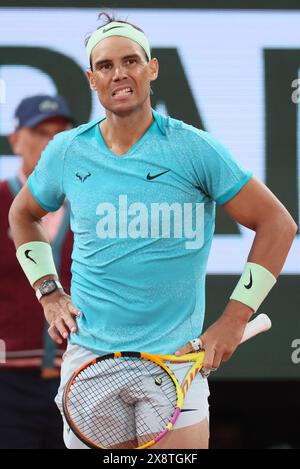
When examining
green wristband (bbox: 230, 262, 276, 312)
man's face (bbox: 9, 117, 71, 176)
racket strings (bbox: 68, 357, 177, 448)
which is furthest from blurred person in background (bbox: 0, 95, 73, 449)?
green wristband (bbox: 230, 262, 276, 312)

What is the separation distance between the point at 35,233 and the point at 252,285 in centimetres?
86

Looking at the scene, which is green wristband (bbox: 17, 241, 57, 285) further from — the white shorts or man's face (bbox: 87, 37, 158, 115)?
man's face (bbox: 87, 37, 158, 115)

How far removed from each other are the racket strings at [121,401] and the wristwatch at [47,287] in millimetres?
398

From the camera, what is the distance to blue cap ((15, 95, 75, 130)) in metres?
5.02

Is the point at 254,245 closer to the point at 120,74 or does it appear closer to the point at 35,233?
the point at 120,74

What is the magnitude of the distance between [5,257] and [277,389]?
2183 millimetres

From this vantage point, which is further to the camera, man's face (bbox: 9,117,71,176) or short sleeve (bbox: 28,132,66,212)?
man's face (bbox: 9,117,71,176)

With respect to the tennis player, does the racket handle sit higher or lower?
lower

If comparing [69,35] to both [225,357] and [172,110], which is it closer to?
[172,110]

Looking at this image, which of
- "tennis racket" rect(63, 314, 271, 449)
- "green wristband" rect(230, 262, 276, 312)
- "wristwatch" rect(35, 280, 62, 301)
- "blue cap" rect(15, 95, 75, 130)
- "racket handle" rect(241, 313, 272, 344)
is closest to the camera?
"tennis racket" rect(63, 314, 271, 449)

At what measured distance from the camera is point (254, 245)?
3.47 metres

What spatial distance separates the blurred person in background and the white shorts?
47.5 inches

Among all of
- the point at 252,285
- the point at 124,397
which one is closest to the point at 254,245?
the point at 252,285

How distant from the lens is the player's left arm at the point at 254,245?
3.40 metres
